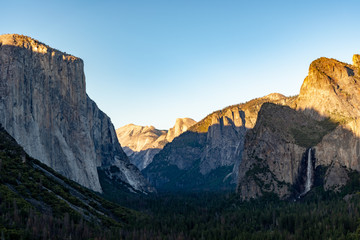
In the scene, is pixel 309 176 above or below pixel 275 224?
above

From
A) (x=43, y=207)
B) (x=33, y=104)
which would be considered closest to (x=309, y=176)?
(x=43, y=207)

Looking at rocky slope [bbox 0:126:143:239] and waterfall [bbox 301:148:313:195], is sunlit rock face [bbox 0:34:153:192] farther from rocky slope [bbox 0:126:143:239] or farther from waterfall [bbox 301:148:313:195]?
waterfall [bbox 301:148:313:195]

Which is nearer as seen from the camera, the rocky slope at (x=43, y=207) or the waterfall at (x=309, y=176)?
the rocky slope at (x=43, y=207)

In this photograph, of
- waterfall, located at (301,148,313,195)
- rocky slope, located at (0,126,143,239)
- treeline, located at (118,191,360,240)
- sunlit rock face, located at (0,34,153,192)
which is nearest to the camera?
rocky slope, located at (0,126,143,239)

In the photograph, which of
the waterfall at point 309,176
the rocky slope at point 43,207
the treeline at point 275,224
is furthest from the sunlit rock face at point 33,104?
the waterfall at point 309,176

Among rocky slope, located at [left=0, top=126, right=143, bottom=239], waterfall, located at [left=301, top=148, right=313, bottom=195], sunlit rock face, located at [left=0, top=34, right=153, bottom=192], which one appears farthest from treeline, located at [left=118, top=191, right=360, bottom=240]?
sunlit rock face, located at [left=0, top=34, right=153, bottom=192]

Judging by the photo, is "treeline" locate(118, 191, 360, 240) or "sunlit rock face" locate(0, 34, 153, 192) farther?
"sunlit rock face" locate(0, 34, 153, 192)

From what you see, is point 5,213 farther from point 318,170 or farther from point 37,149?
point 318,170

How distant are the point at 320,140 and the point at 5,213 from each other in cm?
16108

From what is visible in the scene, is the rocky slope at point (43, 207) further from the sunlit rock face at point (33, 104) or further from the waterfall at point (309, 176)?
the waterfall at point (309, 176)

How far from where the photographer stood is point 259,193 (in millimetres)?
191750

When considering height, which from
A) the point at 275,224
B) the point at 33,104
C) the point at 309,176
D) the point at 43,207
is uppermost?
the point at 33,104

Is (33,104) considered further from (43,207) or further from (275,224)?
(275,224)

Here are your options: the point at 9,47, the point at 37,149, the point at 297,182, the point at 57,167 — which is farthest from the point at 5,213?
the point at 297,182
